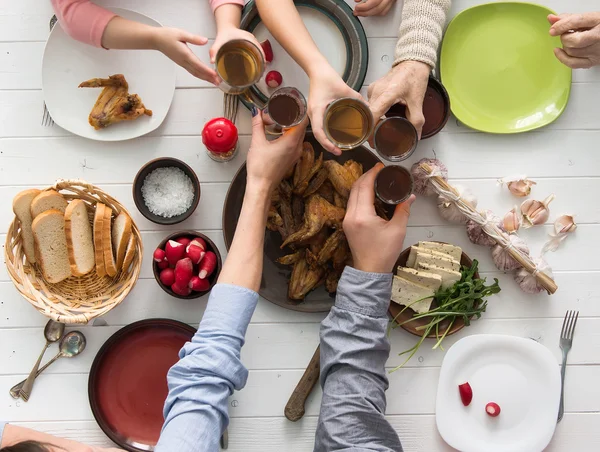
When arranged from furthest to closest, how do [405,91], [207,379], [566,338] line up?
[566,338], [405,91], [207,379]

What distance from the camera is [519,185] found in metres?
1.53

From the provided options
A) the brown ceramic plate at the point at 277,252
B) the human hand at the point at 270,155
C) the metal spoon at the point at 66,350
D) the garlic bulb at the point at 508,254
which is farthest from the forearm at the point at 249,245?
the garlic bulb at the point at 508,254

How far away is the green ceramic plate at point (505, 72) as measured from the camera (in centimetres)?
151

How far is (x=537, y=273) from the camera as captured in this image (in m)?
1.47

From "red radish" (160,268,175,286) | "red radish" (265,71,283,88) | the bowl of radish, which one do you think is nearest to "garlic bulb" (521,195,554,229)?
"red radish" (265,71,283,88)

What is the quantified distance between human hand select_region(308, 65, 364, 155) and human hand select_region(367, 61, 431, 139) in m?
0.09

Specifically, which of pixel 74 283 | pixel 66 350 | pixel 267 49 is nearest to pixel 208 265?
pixel 74 283

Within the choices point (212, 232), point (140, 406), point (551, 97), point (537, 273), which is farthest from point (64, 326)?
point (551, 97)

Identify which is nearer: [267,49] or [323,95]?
[323,95]

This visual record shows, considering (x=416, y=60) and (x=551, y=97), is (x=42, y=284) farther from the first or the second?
(x=551, y=97)

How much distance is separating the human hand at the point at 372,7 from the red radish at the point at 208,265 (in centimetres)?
84

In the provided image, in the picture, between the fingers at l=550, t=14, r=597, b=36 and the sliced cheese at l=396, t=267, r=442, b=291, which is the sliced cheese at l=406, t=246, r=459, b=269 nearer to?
the sliced cheese at l=396, t=267, r=442, b=291

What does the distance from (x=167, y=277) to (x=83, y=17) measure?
745mm

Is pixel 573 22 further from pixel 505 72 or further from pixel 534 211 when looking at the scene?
pixel 534 211
